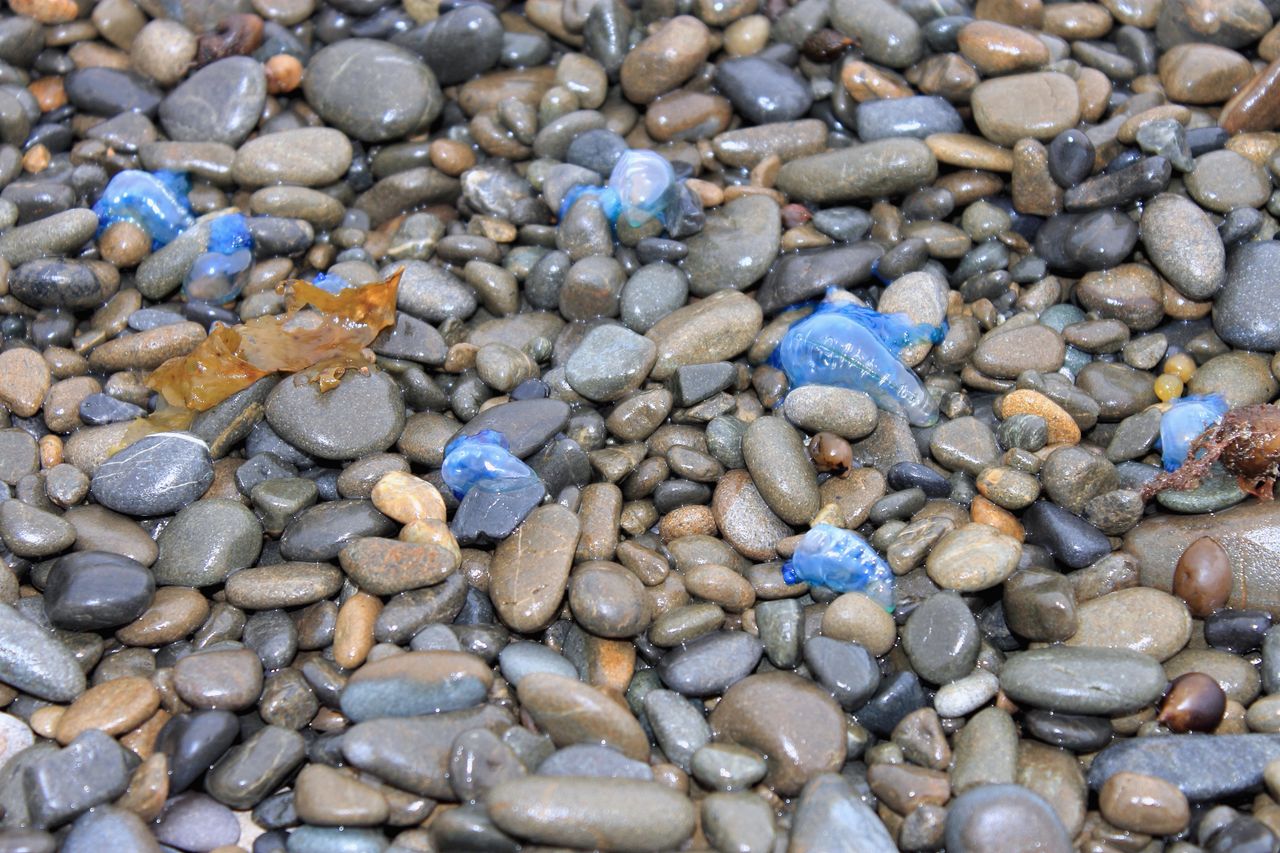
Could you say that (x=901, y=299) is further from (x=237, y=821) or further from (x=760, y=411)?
(x=237, y=821)

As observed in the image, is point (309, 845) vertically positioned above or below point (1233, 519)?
below

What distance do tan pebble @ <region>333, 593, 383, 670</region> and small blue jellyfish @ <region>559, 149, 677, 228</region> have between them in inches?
97.4

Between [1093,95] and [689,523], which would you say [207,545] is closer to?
[689,523]

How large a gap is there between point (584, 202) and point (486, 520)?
6.59ft

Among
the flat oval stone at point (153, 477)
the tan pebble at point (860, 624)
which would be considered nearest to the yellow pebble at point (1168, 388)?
the tan pebble at point (860, 624)

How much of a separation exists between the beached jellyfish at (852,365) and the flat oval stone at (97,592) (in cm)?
298

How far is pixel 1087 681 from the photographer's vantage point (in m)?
4.03

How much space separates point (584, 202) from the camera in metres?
5.84

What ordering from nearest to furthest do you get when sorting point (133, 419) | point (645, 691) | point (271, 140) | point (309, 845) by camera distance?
point (309, 845) < point (645, 691) < point (133, 419) < point (271, 140)

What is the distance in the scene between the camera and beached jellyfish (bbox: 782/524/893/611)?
4430mm

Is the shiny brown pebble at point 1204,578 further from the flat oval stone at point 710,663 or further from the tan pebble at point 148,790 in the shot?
the tan pebble at point 148,790

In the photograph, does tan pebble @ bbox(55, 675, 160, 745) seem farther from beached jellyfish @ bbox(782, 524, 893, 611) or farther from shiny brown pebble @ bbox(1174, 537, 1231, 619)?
shiny brown pebble @ bbox(1174, 537, 1231, 619)

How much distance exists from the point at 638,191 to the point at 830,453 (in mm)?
1814

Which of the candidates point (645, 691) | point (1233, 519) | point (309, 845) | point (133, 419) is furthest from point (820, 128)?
point (309, 845)
